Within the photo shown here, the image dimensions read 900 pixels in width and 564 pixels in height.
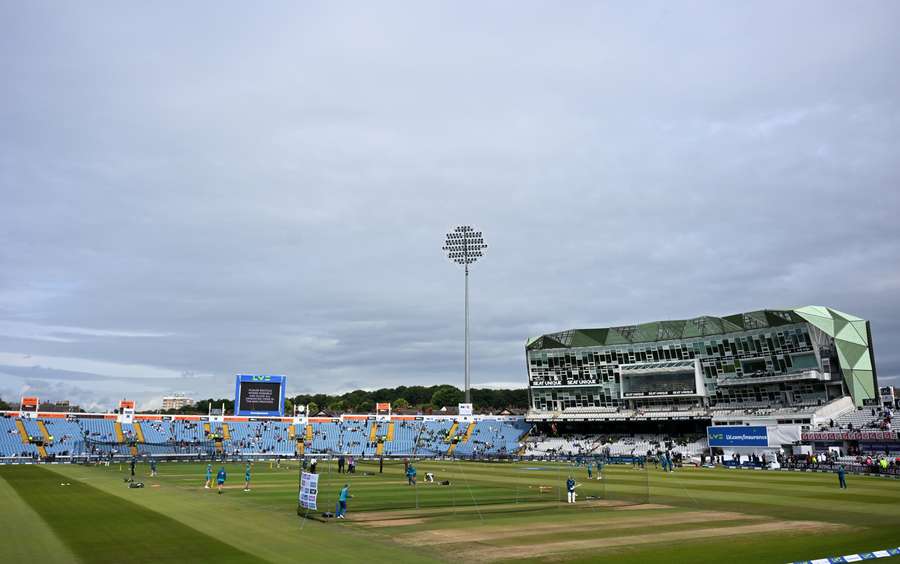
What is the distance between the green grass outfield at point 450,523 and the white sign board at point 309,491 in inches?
33.6

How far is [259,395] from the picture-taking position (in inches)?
3654

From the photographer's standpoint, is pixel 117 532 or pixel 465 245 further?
pixel 465 245

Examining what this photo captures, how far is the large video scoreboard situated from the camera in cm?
9212

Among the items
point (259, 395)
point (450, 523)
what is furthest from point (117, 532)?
point (259, 395)

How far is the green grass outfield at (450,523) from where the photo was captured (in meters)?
20.3

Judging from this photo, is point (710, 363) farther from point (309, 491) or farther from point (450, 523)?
point (309, 491)

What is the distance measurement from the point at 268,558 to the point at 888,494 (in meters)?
39.1

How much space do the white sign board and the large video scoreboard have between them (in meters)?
68.3

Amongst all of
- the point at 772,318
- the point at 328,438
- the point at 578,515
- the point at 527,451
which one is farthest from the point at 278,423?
the point at 578,515

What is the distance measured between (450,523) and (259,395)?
7135cm

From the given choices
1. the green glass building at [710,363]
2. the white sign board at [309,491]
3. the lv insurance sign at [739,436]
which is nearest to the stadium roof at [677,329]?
the green glass building at [710,363]

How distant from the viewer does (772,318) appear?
92312 mm

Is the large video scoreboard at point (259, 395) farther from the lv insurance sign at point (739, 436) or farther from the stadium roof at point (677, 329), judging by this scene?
the lv insurance sign at point (739, 436)

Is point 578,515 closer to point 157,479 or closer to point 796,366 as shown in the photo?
point 157,479
